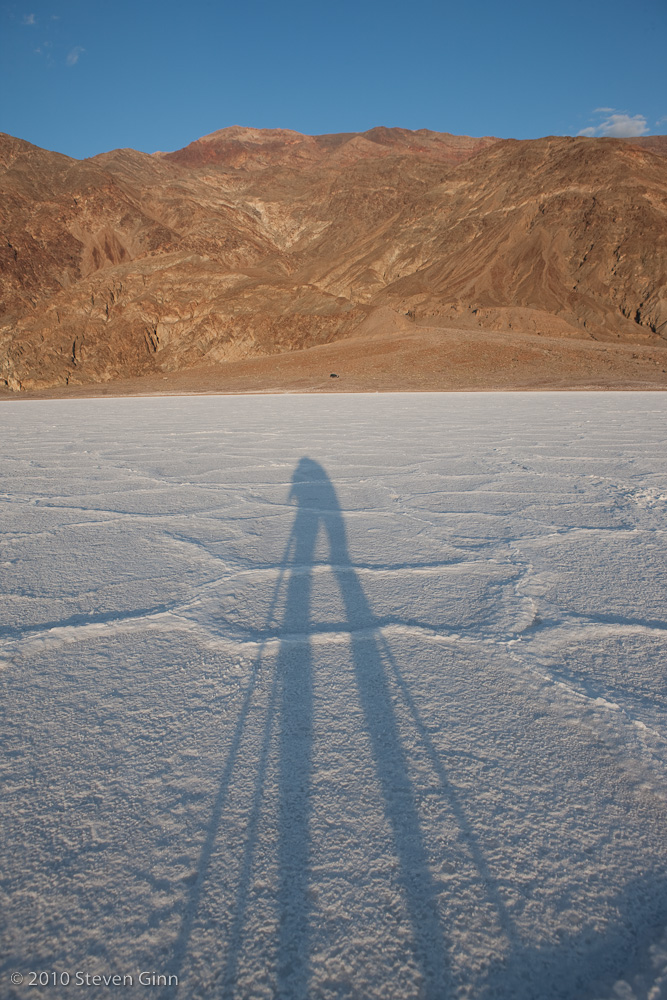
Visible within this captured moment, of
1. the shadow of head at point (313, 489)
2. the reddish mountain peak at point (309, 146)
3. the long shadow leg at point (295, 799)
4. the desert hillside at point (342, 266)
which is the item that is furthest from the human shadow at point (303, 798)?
the reddish mountain peak at point (309, 146)

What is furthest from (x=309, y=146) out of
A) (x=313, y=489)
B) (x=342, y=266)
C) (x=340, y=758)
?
(x=340, y=758)

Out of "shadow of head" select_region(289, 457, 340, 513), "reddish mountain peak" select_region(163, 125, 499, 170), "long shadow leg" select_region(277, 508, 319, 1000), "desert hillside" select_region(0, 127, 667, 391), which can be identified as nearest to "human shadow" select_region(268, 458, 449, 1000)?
"long shadow leg" select_region(277, 508, 319, 1000)

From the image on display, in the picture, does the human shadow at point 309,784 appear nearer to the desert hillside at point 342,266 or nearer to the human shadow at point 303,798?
the human shadow at point 303,798

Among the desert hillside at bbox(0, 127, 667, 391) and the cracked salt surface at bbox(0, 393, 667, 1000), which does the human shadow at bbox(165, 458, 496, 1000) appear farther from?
the desert hillside at bbox(0, 127, 667, 391)

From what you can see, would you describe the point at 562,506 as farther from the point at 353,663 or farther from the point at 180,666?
the point at 180,666

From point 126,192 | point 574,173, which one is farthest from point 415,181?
point 126,192

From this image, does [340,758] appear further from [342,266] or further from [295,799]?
[342,266]
